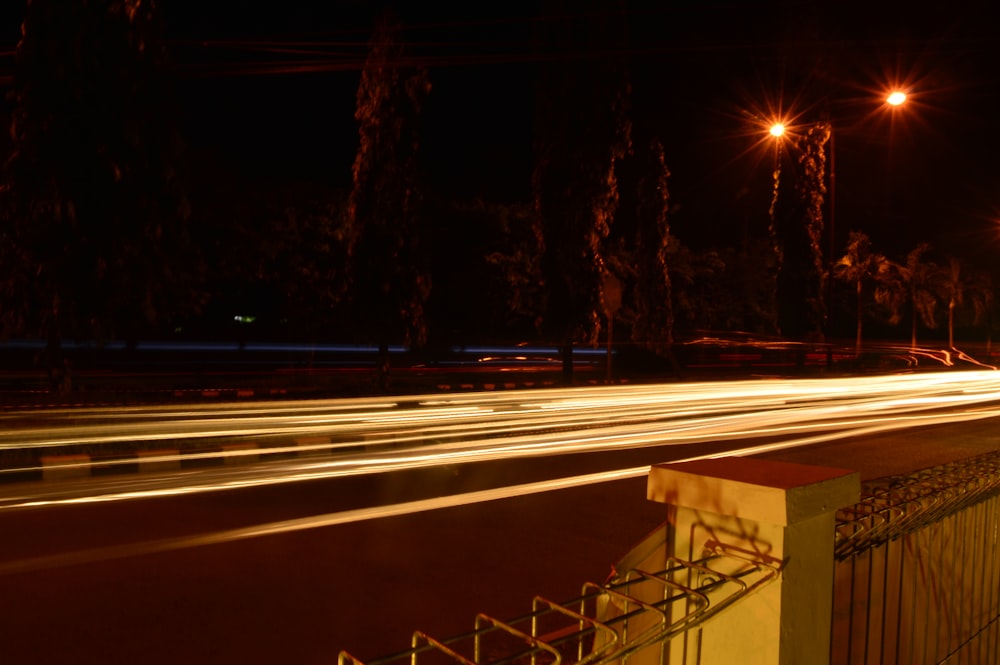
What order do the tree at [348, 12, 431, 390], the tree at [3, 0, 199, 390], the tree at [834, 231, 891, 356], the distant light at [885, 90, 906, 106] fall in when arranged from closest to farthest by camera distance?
the tree at [3, 0, 199, 390], the distant light at [885, 90, 906, 106], the tree at [348, 12, 431, 390], the tree at [834, 231, 891, 356]

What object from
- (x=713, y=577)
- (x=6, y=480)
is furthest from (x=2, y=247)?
(x=713, y=577)

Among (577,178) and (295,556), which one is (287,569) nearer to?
(295,556)

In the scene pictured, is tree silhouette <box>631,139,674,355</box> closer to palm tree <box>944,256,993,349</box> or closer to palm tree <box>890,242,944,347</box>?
palm tree <box>890,242,944,347</box>

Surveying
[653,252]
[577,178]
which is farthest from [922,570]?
[653,252]

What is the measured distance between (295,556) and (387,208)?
14240 millimetres

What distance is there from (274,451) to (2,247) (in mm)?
8701

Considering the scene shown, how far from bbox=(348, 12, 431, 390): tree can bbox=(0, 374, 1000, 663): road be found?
31.7ft

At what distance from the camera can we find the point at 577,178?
2316cm

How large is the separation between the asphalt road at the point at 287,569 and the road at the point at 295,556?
0.06 feet

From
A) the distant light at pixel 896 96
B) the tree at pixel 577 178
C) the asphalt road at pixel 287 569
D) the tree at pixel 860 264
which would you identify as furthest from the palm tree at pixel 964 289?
the asphalt road at pixel 287 569

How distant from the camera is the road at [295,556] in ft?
17.4

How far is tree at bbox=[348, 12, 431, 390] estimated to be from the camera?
2033 cm

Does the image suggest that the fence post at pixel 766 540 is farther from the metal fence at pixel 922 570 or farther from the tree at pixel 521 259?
the tree at pixel 521 259

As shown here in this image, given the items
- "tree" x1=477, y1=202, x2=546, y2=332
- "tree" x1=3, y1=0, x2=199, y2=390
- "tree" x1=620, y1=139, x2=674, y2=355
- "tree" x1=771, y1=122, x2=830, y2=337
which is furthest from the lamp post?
"tree" x1=3, y1=0, x2=199, y2=390
